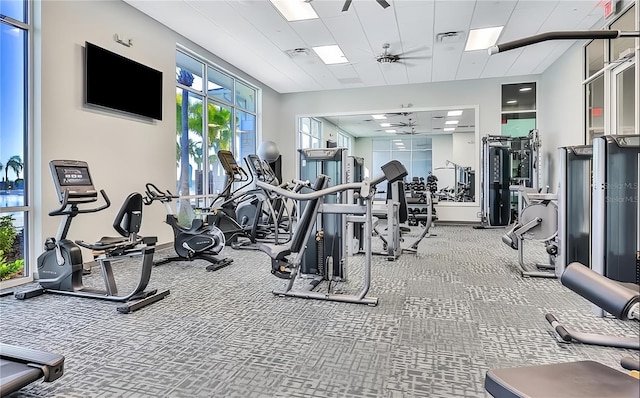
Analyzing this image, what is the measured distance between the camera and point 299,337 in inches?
104

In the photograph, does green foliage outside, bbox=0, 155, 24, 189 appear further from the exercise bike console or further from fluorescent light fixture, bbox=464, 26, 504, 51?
fluorescent light fixture, bbox=464, 26, 504, 51

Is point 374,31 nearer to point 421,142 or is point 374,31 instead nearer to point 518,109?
point 518,109

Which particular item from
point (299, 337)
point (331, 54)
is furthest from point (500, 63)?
point (299, 337)

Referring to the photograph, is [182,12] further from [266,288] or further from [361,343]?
[361,343]

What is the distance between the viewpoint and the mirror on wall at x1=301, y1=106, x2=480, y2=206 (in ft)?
39.9

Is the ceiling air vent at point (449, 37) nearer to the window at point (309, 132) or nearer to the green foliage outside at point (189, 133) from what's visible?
the green foliage outside at point (189, 133)

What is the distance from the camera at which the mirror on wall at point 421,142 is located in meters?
12.1

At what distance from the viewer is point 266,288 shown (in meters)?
3.86

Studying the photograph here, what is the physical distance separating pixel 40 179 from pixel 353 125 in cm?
1150

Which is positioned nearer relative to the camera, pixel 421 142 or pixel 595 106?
pixel 595 106

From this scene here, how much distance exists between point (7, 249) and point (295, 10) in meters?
4.56

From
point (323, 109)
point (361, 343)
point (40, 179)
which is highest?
point (323, 109)

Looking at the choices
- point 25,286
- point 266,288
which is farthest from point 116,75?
point 266,288

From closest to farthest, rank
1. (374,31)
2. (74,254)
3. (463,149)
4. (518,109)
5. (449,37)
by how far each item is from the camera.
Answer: (74,254) < (374,31) < (449,37) < (518,109) < (463,149)
